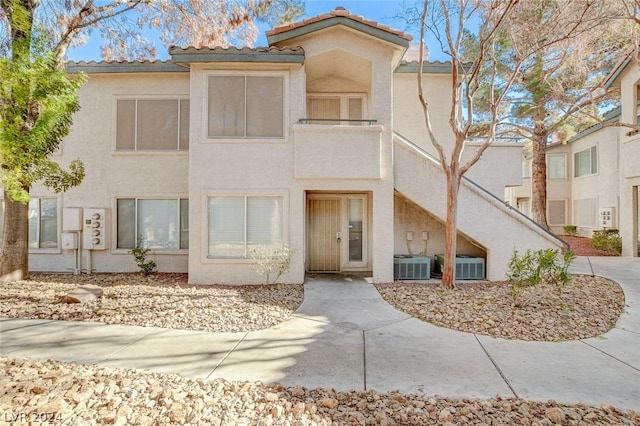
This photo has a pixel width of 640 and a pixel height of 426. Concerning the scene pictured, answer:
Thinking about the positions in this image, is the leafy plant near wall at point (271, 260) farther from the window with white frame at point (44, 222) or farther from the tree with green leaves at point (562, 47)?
the tree with green leaves at point (562, 47)

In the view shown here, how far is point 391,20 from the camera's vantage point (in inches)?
378

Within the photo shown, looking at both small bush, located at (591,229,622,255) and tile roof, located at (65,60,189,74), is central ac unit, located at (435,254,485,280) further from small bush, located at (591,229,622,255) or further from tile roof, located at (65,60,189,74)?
tile roof, located at (65,60,189,74)

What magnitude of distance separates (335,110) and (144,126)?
20.8 ft

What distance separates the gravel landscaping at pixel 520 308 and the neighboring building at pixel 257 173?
4.88ft

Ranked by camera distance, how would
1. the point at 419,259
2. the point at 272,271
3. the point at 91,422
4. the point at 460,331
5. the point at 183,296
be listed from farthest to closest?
the point at 419,259
the point at 272,271
the point at 183,296
the point at 460,331
the point at 91,422

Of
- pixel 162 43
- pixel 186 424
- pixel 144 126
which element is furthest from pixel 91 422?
pixel 162 43

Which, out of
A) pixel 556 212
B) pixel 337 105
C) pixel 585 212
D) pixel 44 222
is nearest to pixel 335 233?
pixel 337 105

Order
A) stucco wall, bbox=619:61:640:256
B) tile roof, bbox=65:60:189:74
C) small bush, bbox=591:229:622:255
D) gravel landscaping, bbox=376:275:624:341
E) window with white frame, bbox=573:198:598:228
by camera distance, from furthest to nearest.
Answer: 1. window with white frame, bbox=573:198:598:228
2. small bush, bbox=591:229:622:255
3. stucco wall, bbox=619:61:640:256
4. tile roof, bbox=65:60:189:74
5. gravel landscaping, bbox=376:275:624:341

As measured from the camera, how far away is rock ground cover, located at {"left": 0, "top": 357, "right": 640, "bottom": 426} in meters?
3.29

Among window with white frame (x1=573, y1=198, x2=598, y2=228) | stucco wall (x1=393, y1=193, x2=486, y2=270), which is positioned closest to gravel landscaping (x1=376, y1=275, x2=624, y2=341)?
stucco wall (x1=393, y1=193, x2=486, y2=270)

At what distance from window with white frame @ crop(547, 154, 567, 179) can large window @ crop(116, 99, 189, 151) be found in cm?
2499

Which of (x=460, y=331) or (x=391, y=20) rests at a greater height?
(x=391, y=20)

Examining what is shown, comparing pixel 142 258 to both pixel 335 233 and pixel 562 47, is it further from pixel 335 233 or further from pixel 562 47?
pixel 562 47

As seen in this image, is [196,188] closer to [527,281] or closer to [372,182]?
[372,182]
